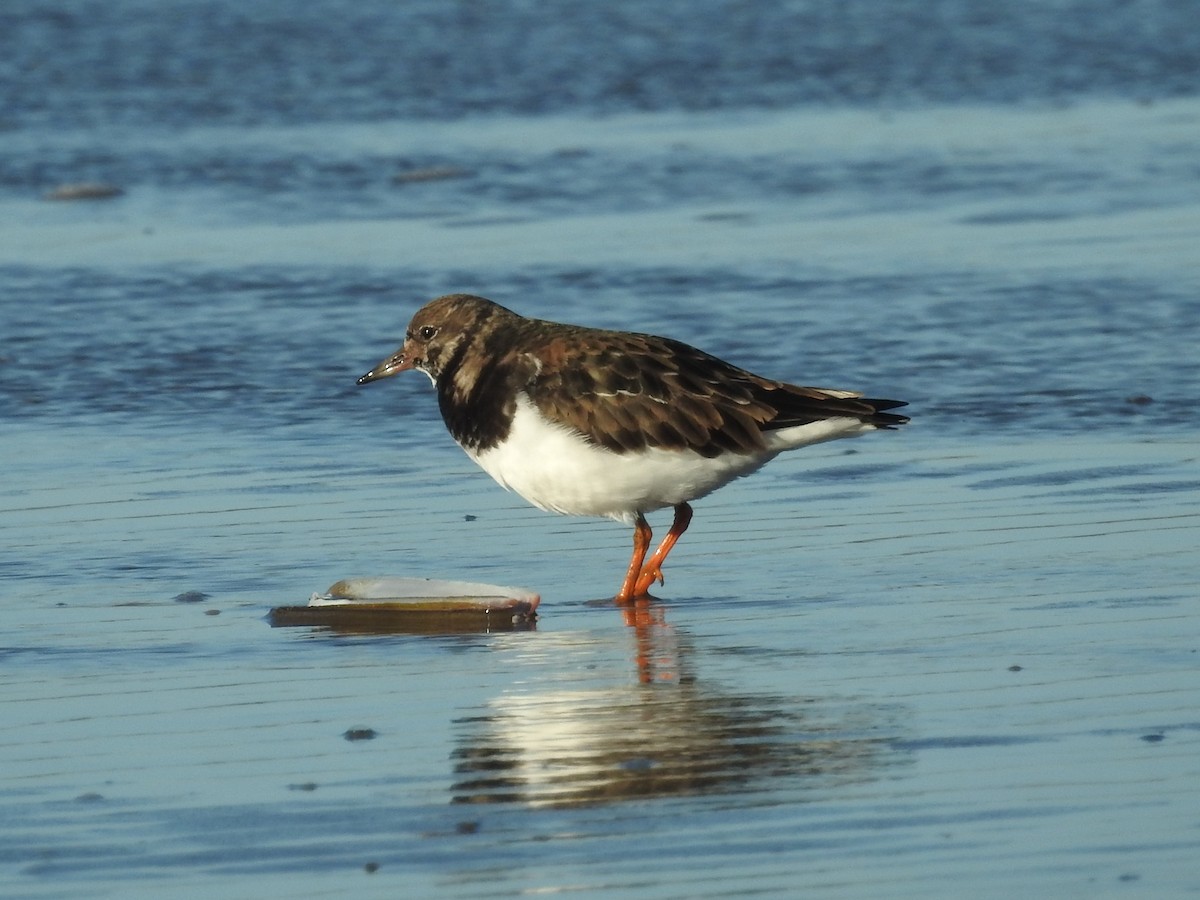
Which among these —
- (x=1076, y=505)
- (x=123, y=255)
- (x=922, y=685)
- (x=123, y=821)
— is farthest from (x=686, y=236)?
(x=123, y=821)

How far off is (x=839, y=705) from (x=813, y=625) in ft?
2.69

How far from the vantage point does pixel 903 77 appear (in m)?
19.2

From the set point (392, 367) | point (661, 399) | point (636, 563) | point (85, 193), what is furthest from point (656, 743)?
point (85, 193)

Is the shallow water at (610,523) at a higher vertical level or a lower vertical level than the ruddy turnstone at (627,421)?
lower

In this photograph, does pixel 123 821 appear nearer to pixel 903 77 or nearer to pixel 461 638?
pixel 461 638

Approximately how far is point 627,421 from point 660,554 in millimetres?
443

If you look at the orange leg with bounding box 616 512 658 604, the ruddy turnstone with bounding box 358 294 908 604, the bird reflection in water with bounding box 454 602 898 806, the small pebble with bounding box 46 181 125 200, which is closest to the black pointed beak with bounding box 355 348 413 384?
the ruddy turnstone with bounding box 358 294 908 604

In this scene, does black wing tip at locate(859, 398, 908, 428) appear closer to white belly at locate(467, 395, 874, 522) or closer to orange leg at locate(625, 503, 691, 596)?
white belly at locate(467, 395, 874, 522)

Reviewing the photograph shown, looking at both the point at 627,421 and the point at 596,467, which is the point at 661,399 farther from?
the point at 596,467

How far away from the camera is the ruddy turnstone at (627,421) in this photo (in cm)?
688

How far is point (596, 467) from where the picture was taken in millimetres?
6871

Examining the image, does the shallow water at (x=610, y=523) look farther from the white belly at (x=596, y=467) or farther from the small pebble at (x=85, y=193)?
the white belly at (x=596, y=467)

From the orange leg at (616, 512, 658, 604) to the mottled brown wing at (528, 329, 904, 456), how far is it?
1.19 ft

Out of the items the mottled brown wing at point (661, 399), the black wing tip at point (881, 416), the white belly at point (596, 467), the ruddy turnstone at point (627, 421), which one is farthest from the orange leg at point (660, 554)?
the black wing tip at point (881, 416)
